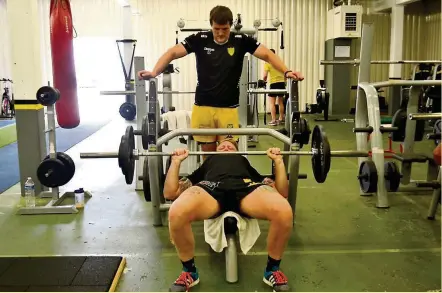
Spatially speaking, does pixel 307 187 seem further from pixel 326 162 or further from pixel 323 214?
pixel 326 162

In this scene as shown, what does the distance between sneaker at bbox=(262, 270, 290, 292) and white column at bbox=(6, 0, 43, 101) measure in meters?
2.49

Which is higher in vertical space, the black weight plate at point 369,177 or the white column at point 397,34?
the white column at point 397,34

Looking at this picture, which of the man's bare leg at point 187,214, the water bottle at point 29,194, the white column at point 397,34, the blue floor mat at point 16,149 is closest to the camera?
the man's bare leg at point 187,214

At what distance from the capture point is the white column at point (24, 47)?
3566mm

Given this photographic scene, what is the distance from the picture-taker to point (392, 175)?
10.1ft

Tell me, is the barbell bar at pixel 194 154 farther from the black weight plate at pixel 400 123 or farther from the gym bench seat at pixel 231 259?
the black weight plate at pixel 400 123

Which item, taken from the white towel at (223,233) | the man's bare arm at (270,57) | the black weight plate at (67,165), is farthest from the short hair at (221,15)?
the black weight plate at (67,165)

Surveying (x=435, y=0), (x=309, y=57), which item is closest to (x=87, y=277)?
(x=309, y=57)

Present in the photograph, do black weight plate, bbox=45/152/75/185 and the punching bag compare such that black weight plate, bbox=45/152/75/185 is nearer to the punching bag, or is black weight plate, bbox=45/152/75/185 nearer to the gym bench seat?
the punching bag

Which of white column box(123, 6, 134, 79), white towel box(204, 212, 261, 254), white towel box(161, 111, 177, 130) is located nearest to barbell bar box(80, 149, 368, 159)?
white towel box(204, 212, 261, 254)

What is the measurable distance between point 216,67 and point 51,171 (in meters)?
1.43

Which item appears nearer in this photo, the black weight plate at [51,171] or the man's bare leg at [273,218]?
the man's bare leg at [273,218]

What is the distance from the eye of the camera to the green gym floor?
2.27 metres

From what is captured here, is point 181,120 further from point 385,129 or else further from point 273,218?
point 273,218
